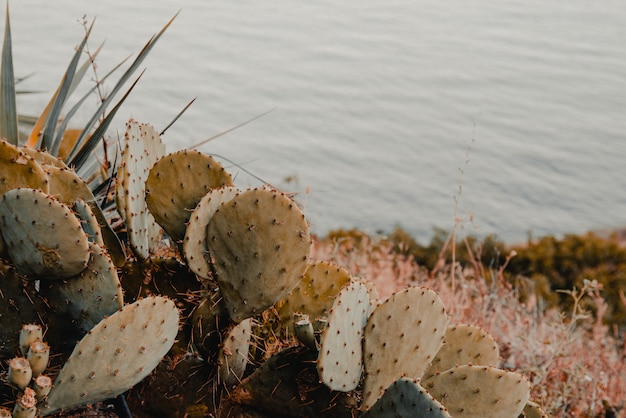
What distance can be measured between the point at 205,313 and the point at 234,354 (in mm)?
109

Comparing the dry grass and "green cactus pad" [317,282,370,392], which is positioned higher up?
"green cactus pad" [317,282,370,392]

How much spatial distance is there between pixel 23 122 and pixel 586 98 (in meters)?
17.0

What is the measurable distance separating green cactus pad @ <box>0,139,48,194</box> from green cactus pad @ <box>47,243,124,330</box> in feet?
0.68

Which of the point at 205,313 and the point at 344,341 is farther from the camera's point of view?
the point at 205,313

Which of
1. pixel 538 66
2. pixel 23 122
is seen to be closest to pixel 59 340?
pixel 23 122

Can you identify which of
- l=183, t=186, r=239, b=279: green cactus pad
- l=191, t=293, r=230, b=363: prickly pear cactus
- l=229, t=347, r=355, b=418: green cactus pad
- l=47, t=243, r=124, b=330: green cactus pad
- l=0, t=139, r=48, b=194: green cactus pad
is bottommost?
l=229, t=347, r=355, b=418: green cactus pad

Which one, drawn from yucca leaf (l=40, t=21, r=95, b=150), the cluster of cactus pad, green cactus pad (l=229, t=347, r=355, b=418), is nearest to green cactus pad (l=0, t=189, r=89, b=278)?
the cluster of cactus pad

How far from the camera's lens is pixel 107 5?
73.8 feet

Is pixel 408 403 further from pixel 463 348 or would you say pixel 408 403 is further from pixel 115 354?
pixel 115 354

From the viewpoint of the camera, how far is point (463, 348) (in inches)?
70.9

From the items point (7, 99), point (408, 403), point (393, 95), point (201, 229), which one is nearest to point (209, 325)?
point (201, 229)

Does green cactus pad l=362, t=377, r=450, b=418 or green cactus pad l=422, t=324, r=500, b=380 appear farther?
green cactus pad l=422, t=324, r=500, b=380

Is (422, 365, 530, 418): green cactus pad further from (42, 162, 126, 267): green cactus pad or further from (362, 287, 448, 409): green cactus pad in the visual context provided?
(42, 162, 126, 267): green cactus pad

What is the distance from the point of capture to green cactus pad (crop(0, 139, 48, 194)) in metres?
1.55
